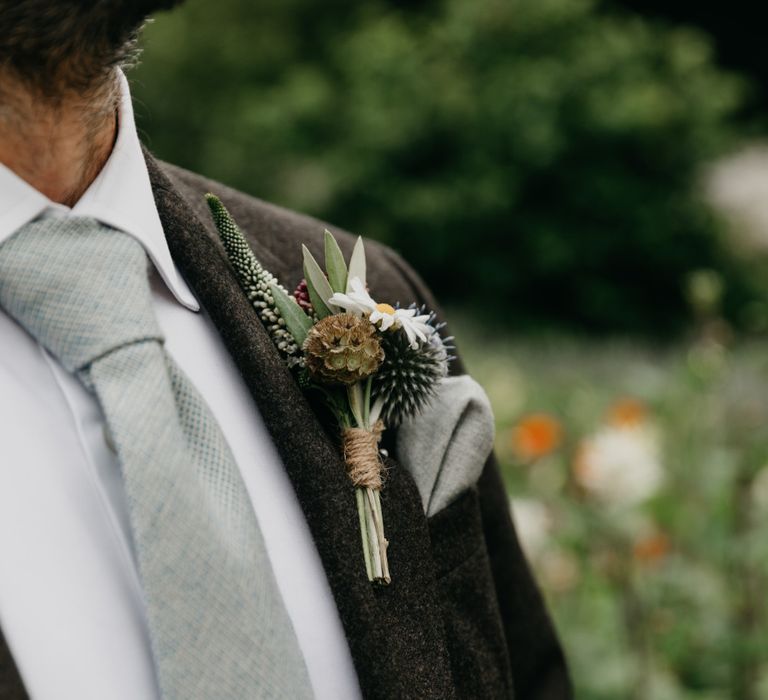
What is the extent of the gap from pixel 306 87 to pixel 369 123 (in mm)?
869

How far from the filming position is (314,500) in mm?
1138

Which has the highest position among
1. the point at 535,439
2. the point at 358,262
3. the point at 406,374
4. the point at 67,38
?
the point at 67,38

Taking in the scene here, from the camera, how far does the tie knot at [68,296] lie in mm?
989

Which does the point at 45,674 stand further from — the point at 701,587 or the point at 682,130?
the point at 682,130

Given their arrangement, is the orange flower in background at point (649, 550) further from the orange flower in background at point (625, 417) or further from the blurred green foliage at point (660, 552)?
the orange flower in background at point (625, 417)

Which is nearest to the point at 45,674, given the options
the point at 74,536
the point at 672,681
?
the point at 74,536

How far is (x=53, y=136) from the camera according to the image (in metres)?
1.11

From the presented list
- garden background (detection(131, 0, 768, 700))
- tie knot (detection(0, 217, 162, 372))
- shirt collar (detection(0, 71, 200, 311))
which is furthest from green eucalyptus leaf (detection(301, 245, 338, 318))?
garden background (detection(131, 0, 768, 700))

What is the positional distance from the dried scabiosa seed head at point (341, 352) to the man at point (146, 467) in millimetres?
46

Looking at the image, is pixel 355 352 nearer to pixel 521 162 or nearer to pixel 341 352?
pixel 341 352

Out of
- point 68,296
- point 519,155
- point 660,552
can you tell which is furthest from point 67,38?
point 519,155

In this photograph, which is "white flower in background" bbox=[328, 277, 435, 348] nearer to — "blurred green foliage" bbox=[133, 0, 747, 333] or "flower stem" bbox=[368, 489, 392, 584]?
"flower stem" bbox=[368, 489, 392, 584]

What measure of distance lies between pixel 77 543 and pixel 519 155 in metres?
6.97

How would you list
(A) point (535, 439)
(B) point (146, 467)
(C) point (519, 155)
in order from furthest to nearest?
(C) point (519, 155) < (A) point (535, 439) < (B) point (146, 467)
